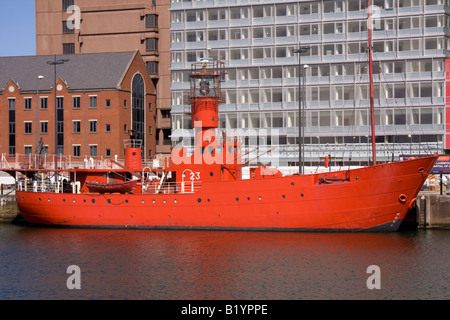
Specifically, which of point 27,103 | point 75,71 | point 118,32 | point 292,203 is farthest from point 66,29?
point 292,203

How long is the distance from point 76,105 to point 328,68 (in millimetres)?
27382

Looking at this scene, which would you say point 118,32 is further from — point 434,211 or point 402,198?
point 402,198

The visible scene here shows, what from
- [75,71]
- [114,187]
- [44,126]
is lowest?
[114,187]

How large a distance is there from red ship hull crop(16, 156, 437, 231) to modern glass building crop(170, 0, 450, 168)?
87.0 feet

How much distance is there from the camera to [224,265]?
29.7 meters

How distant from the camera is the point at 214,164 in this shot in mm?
40312

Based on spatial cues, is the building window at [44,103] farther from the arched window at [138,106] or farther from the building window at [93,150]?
the arched window at [138,106]

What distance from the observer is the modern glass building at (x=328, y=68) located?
64.0 m

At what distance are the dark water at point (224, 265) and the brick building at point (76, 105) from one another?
32741 mm

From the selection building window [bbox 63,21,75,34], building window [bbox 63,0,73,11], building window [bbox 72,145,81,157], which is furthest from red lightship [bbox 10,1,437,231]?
building window [bbox 63,0,73,11]

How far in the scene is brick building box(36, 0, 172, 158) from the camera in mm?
81188

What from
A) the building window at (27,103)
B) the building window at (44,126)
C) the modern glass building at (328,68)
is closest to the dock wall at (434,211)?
the modern glass building at (328,68)
